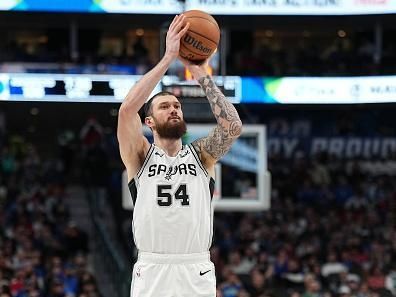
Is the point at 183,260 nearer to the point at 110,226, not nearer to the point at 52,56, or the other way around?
the point at 110,226

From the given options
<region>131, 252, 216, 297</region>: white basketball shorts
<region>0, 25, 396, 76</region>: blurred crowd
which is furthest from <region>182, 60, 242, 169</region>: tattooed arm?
<region>0, 25, 396, 76</region>: blurred crowd

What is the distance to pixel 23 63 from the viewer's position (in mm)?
18766

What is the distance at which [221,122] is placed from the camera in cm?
559

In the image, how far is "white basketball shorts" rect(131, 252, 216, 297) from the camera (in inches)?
213

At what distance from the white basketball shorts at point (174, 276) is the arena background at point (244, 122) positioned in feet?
25.6

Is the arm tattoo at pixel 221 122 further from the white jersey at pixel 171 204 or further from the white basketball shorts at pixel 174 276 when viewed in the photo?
the white basketball shorts at pixel 174 276

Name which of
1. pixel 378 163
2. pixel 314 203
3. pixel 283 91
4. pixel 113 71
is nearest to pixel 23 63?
pixel 113 71

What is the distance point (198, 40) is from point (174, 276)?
52.8 inches

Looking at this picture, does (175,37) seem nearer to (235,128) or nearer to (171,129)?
(171,129)

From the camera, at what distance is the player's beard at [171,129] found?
5.43m

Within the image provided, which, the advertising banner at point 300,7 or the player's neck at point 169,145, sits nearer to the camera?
the player's neck at point 169,145

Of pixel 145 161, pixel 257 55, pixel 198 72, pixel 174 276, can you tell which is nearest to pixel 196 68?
pixel 198 72

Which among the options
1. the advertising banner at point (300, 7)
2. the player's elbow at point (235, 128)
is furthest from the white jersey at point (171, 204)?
the advertising banner at point (300, 7)

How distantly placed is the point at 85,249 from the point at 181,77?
4798 mm
